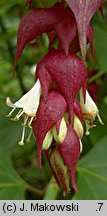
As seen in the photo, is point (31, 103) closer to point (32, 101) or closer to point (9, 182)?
point (32, 101)

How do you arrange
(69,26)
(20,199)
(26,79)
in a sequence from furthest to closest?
(26,79), (20,199), (69,26)

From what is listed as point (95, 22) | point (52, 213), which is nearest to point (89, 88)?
point (95, 22)

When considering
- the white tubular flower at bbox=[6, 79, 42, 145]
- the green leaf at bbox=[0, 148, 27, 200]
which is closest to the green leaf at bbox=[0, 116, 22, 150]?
the green leaf at bbox=[0, 148, 27, 200]

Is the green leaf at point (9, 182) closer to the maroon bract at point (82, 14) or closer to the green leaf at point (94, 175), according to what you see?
the green leaf at point (94, 175)

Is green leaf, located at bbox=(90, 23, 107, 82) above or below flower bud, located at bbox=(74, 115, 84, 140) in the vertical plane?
below

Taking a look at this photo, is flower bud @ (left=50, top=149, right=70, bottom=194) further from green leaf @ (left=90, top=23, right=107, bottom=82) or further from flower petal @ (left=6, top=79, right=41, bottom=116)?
green leaf @ (left=90, top=23, right=107, bottom=82)

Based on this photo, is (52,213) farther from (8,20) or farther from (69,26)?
(8,20)
